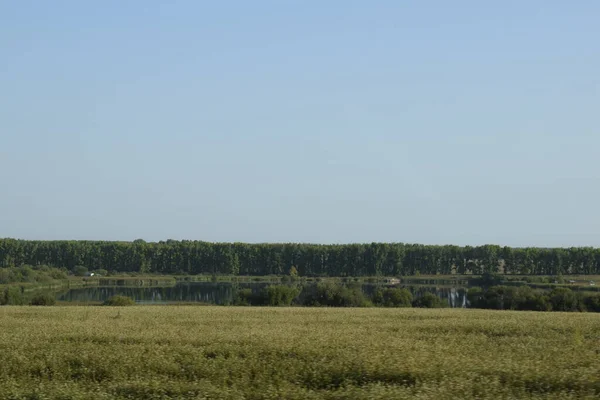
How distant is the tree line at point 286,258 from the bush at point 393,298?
11160cm

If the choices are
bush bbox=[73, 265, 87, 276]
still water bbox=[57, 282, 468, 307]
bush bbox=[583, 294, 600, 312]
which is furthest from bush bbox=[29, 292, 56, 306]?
bush bbox=[73, 265, 87, 276]

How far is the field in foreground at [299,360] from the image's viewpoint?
15016mm

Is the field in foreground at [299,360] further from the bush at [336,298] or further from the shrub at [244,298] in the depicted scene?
the shrub at [244,298]

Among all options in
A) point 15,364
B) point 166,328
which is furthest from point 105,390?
point 166,328

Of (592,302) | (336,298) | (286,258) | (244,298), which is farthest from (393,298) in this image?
(286,258)

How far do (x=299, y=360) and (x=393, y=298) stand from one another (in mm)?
42382

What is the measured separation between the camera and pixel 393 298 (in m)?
60.1

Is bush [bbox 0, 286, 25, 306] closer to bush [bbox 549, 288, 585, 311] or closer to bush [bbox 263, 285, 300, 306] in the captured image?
bush [bbox 263, 285, 300, 306]

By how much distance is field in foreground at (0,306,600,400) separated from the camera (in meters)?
15.0

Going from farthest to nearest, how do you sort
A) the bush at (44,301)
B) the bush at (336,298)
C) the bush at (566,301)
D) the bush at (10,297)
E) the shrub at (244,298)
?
the bush at (10,297), the shrub at (244,298), the bush at (336,298), the bush at (44,301), the bush at (566,301)

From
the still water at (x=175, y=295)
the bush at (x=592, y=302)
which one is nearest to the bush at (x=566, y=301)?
the bush at (x=592, y=302)

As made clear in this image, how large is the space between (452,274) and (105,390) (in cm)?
16525

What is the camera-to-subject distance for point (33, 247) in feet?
610

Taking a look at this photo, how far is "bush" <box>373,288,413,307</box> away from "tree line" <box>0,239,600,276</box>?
11160cm
